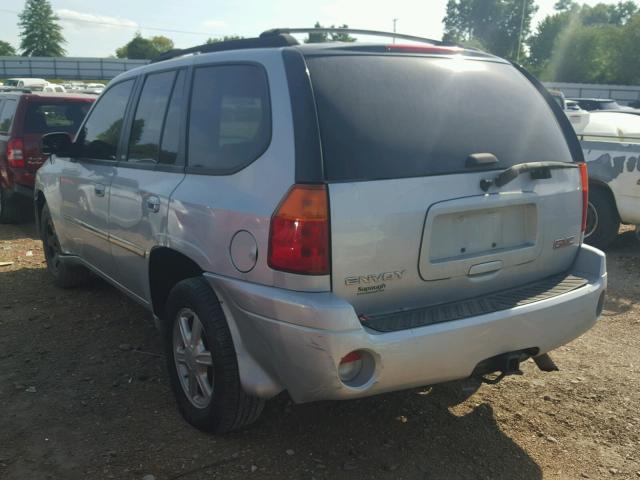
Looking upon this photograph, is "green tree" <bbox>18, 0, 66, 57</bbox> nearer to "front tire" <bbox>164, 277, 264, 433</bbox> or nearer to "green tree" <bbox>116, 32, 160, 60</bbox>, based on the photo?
"green tree" <bbox>116, 32, 160, 60</bbox>

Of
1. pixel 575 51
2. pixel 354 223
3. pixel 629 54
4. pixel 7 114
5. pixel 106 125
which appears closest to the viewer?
pixel 354 223

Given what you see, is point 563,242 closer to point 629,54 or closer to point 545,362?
point 545,362

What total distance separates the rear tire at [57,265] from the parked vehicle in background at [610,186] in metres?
5.39

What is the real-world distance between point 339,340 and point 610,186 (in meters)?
5.43

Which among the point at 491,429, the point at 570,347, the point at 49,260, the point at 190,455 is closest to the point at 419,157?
the point at 491,429

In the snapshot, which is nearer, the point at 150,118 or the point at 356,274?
the point at 356,274

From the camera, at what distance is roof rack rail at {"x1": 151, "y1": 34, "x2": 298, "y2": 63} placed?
297cm

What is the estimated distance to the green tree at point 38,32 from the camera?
9106 cm

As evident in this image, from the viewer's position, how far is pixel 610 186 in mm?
6844

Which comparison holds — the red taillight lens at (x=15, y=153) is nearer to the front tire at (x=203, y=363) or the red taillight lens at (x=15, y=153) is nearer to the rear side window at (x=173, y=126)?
the rear side window at (x=173, y=126)

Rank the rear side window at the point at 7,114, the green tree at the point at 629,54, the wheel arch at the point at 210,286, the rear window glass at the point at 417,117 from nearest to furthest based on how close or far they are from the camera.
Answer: the rear window glass at the point at 417,117
the wheel arch at the point at 210,286
the rear side window at the point at 7,114
the green tree at the point at 629,54

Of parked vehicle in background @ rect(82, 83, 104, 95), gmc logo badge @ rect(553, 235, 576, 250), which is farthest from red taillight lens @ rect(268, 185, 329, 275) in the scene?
parked vehicle in background @ rect(82, 83, 104, 95)

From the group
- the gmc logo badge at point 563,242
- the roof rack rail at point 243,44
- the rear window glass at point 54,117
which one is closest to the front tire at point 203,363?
the roof rack rail at point 243,44

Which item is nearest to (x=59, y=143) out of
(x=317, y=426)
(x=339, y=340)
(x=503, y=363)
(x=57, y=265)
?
(x=57, y=265)
